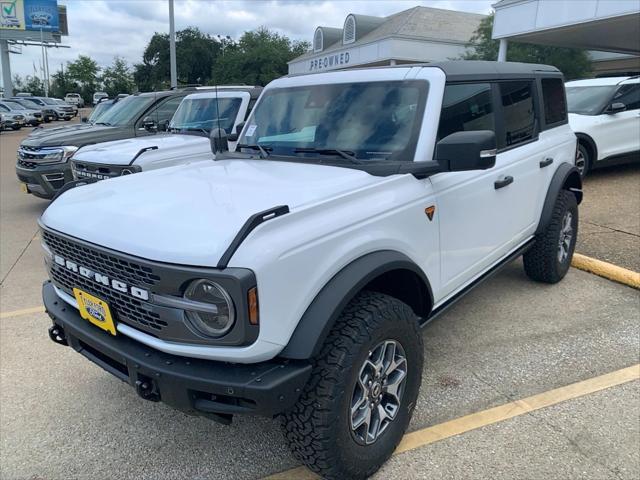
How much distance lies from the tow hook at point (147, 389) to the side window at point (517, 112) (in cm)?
279

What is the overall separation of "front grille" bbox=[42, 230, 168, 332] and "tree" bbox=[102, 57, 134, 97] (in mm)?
79782

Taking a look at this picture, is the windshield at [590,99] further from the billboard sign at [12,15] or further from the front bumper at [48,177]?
the billboard sign at [12,15]

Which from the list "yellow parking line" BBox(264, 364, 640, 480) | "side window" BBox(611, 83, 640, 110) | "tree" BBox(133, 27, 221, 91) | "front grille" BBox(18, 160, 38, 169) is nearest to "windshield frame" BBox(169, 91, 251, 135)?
"front grille" BBox(18, 160, 38, 169)

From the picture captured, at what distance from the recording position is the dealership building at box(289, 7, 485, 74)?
25188 millimetres

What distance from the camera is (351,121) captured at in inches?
126

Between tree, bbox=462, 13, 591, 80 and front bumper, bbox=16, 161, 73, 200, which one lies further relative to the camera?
tree, bbox=462, 13, 591, 80

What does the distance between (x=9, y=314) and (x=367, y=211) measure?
11.9ft

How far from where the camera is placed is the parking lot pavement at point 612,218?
557cm

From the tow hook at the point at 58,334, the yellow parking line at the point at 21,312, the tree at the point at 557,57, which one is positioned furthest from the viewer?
the tree at the point at 557,57

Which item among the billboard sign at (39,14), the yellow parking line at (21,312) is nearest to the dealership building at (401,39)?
the yellow parking line at (21,312)

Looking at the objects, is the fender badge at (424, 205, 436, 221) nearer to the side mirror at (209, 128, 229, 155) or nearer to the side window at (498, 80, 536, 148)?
the side window at (498, 80, 536, 148)

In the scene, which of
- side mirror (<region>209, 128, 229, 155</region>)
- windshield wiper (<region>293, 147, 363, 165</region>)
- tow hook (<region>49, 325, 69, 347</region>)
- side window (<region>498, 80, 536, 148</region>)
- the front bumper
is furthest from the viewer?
the front bumper

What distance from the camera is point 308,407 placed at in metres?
2.19

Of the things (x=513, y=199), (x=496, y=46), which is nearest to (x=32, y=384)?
(x=513, y=199)
